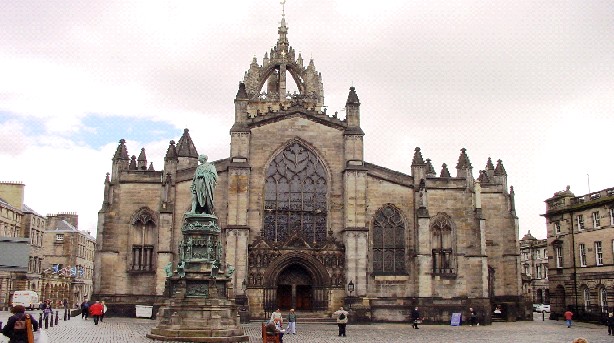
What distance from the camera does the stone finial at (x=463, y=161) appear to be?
44031 millimetres

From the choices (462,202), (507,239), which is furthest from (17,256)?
(507,239)

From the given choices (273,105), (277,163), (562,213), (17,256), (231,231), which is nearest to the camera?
(17,256)

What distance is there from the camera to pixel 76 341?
24250 mm

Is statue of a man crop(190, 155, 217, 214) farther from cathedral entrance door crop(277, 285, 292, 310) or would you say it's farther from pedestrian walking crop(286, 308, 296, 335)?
cathedral entrance door crop(277, 285, 292, 310)

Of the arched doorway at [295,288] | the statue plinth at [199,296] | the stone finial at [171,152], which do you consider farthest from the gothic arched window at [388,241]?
the statue plinth at [199,296]

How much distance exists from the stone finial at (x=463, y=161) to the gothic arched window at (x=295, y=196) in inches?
366

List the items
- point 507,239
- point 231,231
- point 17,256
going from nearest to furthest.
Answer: point 17,256 < point 231,231 < point 507,239

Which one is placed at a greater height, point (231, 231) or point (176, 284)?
point (231, 231)

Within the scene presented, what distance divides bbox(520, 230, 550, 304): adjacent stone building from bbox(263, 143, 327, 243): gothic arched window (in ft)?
157

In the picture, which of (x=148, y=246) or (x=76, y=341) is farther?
(x=148, y=246)

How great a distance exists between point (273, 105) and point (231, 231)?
29.9m

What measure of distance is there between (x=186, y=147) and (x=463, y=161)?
19165mm

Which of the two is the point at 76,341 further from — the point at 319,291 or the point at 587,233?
the point at 587,233

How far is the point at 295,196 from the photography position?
42250mm
